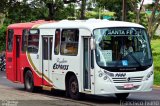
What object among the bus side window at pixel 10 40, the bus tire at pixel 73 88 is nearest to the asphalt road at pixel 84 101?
the bus tire at pixel 73 88

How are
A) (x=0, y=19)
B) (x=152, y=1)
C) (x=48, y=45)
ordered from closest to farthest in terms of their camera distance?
(x=48, y=45) < (x=152, y=1) < (x=0, y=19)

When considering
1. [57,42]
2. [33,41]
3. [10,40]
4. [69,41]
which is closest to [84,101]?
[69,41]

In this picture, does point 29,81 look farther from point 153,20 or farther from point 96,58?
point 153,20

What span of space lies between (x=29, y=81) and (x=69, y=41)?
3918mm

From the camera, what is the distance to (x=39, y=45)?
19.9 meters

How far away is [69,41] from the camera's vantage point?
704 inches


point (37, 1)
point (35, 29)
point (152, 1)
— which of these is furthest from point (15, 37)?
point (37, 1)

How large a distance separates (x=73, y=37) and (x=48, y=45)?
6.36 ft

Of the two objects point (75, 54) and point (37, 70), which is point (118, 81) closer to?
point (75, 54)

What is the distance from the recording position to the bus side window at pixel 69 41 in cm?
1744

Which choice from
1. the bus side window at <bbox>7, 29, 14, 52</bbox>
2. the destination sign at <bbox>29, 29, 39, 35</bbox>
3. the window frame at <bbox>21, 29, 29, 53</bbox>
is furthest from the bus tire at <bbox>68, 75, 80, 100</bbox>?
the bus side window at <bbox>7, 29, 14, 52</bbox>

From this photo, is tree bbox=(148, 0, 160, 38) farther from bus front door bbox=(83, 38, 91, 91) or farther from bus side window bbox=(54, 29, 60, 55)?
bus front door bbox=(83, 38, 91, 91)

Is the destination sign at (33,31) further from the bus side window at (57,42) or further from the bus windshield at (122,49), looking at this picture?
the bus windshield at (122,49)

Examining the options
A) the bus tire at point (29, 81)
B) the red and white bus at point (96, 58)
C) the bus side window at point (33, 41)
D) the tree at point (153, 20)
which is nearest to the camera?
the red and white bus at point (96, 58)
